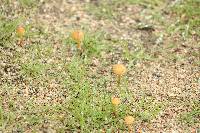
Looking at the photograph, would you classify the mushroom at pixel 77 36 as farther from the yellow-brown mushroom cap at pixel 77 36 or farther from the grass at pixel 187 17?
the grass at pixel 187 17

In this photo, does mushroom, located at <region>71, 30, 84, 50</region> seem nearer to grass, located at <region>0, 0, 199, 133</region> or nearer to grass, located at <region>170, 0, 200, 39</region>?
grass, located at <region>0, 0, 199, 133</region>

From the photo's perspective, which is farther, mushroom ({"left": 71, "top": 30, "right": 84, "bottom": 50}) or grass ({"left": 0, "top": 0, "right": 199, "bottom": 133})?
mushroom ({"left": 71, "top": 30, "right": 84, "bottom": 50})

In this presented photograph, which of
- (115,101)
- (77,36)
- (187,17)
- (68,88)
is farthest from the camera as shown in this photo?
(187,17)

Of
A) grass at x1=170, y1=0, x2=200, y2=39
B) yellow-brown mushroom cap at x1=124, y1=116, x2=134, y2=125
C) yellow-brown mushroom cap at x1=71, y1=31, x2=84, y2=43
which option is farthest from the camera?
grass at x1=170, y1=0, x2=200, y2=39

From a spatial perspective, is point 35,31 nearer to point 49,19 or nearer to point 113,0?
point 49,19

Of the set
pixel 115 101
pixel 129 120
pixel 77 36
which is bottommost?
pixel 129 120

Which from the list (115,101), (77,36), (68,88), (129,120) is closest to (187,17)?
(77,36)

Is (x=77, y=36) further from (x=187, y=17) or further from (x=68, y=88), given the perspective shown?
(x=187, y=17)

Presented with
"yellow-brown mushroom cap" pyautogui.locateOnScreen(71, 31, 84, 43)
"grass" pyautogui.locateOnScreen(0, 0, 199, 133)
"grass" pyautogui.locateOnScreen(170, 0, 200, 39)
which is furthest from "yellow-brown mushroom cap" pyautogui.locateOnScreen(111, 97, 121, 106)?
"grass" pyautogui.locateOnScreen(170, 0, 200, 39)

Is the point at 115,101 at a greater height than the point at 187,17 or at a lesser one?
lesser
